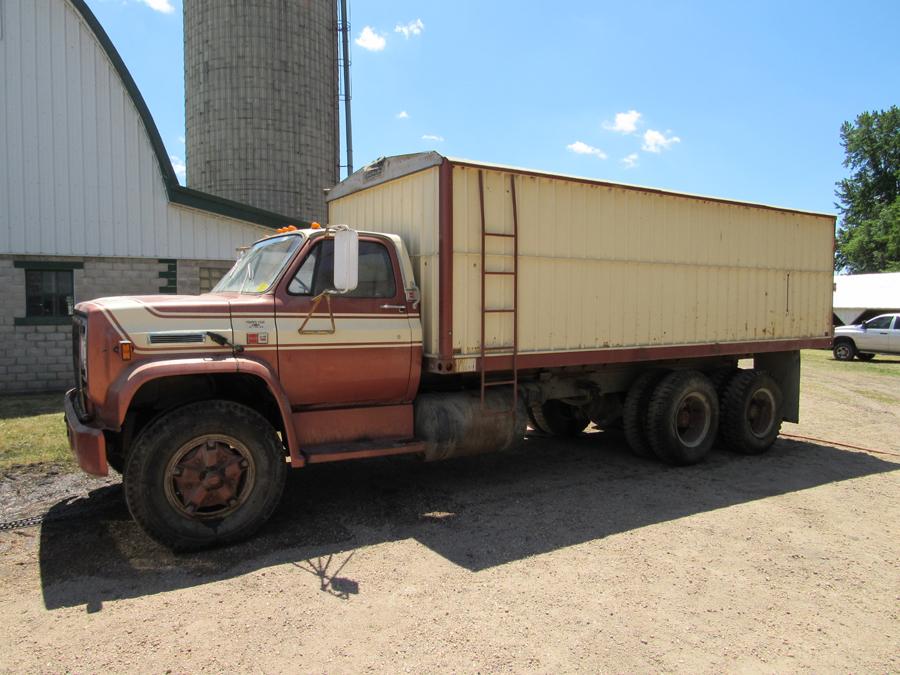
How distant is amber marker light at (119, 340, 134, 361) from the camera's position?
4715 mm

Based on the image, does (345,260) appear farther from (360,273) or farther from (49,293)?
(49,293)

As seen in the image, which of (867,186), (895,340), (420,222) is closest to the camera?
(420,222)

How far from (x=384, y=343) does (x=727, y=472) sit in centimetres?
438

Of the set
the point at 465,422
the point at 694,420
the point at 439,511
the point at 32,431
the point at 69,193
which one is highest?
the point at 69,193

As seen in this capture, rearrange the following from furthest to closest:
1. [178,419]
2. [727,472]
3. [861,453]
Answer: [861,453] → [727,472] → [178,419]

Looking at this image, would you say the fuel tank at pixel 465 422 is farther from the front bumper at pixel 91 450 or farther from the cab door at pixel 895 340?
the cab door at pixel 895 340

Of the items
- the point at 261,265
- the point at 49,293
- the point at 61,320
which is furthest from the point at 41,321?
the point at 261,265

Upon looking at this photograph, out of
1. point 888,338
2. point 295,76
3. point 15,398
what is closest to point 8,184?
point 15,398

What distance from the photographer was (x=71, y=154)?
11977 mm

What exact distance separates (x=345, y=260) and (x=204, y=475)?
1.92 metres

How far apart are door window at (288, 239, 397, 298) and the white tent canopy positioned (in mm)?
26931

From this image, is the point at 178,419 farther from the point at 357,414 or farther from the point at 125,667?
the point at 125,667

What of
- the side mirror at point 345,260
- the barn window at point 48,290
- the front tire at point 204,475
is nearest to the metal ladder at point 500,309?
the side mirror at point 345,260

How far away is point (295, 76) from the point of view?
18.2 meters
